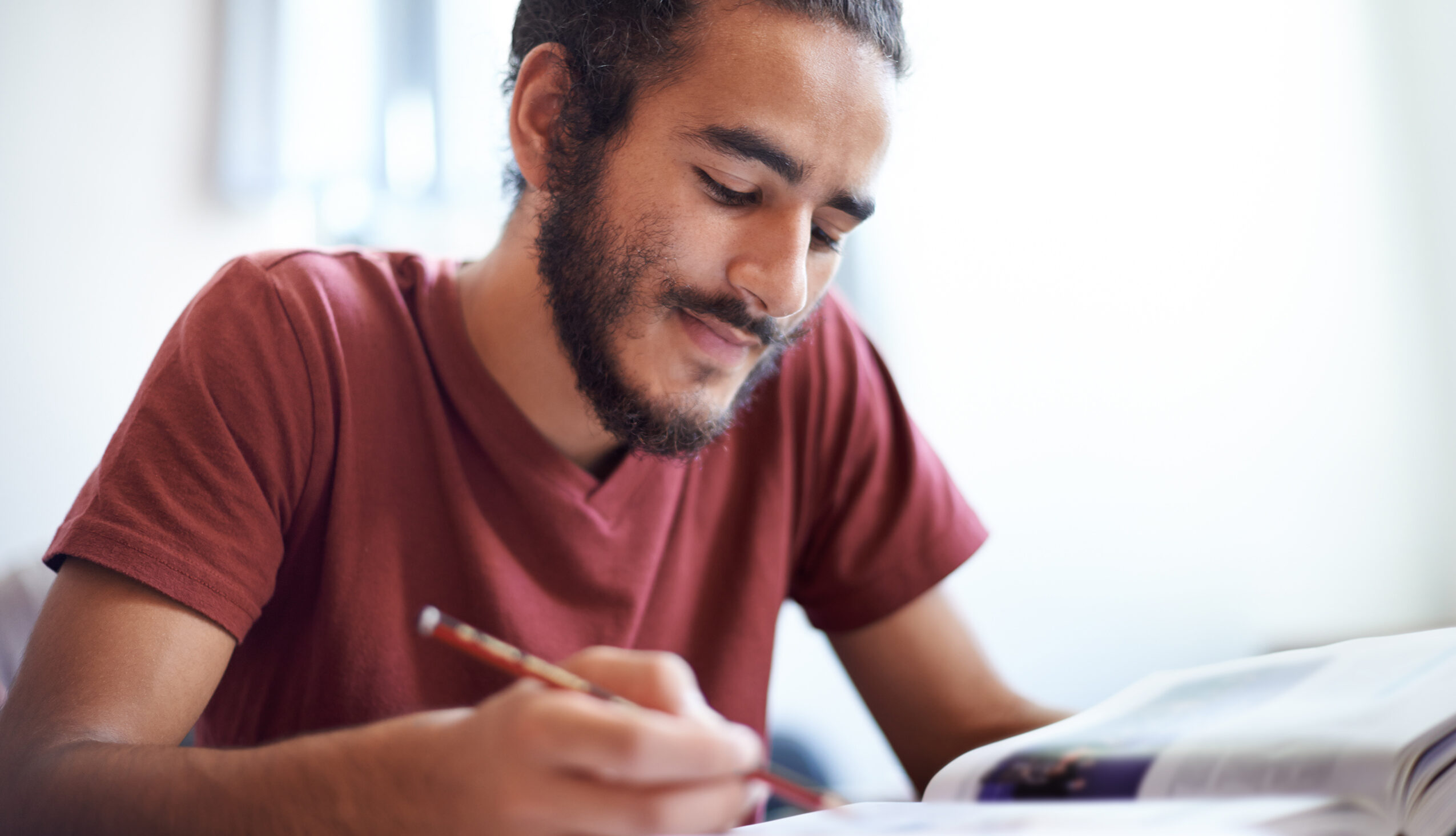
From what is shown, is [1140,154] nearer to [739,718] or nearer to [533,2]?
[533,2]

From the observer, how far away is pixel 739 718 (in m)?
0.97

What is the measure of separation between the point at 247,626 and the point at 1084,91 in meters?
1.65

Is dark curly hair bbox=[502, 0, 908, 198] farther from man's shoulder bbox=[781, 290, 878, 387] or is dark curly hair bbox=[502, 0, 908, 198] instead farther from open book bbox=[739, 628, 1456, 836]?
open book bbox=[739, 628, 1456, 836]

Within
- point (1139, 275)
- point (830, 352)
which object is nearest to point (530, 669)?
point (830, 352)

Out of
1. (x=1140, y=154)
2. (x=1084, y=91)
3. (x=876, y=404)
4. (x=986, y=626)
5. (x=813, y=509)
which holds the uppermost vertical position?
(x=1084, y=91)

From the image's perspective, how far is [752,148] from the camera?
76 cm

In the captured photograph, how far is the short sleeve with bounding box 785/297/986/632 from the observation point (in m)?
1.03

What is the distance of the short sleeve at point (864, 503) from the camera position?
103cm

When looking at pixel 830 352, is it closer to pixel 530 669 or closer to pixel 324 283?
pixel 324 283

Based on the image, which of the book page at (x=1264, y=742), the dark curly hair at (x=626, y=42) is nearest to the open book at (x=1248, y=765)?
the book page at (x=1264, y=742)

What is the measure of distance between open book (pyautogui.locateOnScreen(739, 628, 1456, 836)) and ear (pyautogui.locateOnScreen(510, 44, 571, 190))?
656 mm

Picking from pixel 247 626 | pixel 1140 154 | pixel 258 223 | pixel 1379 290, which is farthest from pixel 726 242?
pixel 1379 290

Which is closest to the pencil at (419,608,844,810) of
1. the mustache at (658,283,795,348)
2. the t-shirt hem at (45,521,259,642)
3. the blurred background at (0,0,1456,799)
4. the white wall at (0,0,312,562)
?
the t-shirt hem at (45,521,259,642)

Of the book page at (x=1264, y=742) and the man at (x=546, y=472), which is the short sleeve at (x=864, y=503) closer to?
the man at (x=546, y=472)
